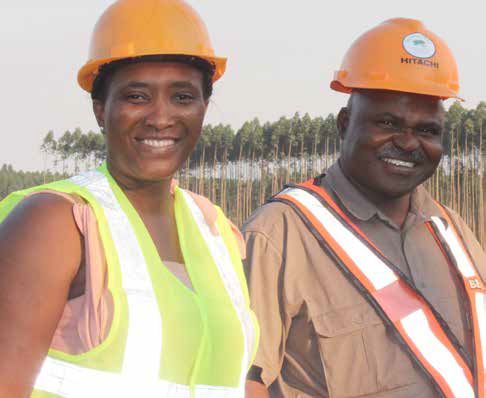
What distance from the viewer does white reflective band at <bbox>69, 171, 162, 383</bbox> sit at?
1.77 metres

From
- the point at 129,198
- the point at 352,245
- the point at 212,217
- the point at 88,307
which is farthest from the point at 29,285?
the point at 352,245

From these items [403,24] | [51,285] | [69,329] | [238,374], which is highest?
[403,24]

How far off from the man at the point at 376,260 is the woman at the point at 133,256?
15.0 inches

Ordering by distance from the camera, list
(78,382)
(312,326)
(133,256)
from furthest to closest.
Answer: (312,326)
(133,256)
(78,382)

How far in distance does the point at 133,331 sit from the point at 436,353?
1.46m

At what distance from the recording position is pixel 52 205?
173 cm

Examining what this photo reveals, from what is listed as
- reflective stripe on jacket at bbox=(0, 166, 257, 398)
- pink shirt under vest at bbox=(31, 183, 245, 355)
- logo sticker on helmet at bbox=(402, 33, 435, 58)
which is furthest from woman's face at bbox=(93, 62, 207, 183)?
logo sticker on helmet at bbox=(402, 33, 435, 58)

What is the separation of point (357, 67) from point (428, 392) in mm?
1468

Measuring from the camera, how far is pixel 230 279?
2.29 m

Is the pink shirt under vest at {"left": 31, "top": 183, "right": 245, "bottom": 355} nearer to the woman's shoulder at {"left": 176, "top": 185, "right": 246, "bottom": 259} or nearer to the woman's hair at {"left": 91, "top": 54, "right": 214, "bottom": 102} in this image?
the woman's hair at {"left": 91, "top": 54, "right": 214, "bottom": 102}

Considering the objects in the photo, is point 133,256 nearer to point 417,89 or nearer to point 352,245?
point 352,245

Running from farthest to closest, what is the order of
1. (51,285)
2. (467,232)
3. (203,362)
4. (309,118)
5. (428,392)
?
(309,118) → (467,232) → (428,392) → (203,362) → (51,285)

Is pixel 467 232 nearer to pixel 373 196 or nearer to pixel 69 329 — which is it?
pixel 373 196

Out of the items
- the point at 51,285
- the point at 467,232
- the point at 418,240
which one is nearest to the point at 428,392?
the point at 418,240
